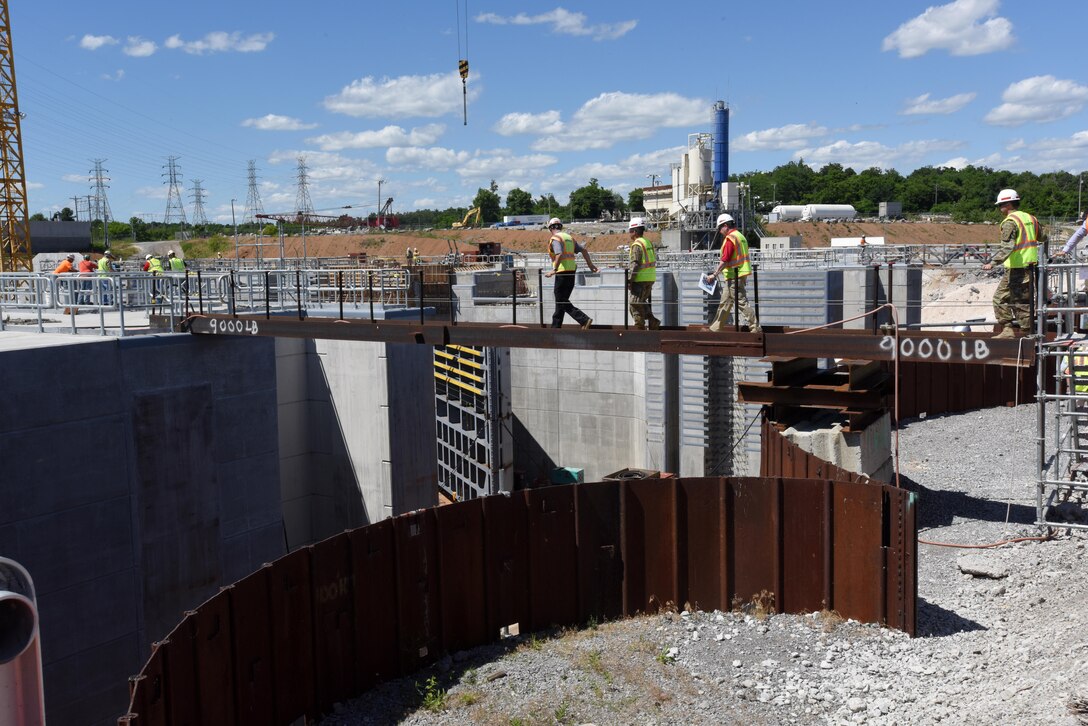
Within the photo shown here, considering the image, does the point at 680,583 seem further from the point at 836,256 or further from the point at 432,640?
the point at 836,256

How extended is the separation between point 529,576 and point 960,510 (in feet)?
24.1

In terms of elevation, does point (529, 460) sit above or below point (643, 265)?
below

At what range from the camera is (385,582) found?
10.0m

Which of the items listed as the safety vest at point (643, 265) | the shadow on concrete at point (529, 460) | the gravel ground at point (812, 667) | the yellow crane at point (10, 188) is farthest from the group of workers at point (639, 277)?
the yellow crane at point (10, 188)

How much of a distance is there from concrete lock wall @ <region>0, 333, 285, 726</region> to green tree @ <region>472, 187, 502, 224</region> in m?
117

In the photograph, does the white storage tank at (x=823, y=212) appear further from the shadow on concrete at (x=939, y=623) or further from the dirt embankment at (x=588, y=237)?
the shadow on concrete at (x=939, y=623)

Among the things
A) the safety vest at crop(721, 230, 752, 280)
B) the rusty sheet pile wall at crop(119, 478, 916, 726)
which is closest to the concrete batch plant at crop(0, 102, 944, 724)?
the safety vest at crop(721, 230, 752, 280)

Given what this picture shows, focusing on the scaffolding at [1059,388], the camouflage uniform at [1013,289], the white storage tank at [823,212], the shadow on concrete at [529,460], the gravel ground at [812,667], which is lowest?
the shadow on concrete at [529,460]

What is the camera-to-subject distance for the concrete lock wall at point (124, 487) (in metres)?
11.6

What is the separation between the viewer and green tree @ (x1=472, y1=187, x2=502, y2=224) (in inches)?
5182

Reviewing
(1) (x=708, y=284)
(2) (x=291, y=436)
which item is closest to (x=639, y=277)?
(1) (x=708, y=284)

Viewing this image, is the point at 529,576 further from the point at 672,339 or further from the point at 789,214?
the point at 789,214

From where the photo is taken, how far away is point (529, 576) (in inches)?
432

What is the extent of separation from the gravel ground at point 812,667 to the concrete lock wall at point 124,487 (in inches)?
184
